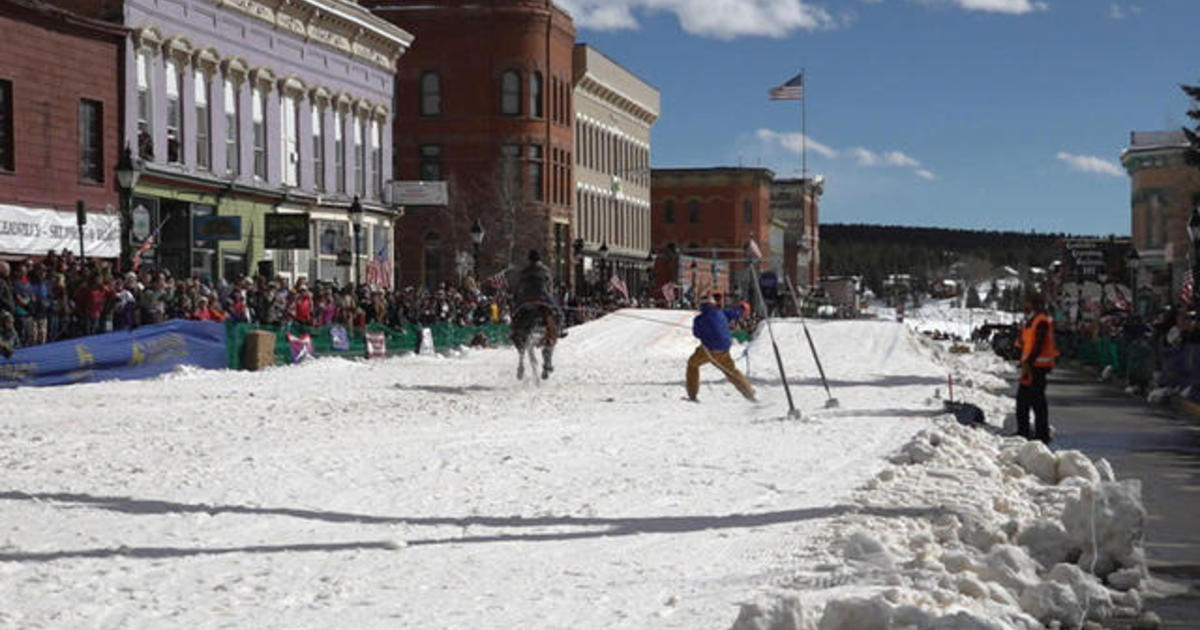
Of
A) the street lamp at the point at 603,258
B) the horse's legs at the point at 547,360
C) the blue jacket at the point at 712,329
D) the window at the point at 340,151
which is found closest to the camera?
the blue jacket at the point at 712,329

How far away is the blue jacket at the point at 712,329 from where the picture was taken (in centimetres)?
2500

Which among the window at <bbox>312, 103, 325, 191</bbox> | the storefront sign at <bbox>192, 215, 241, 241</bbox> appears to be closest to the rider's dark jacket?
the storefront sign at <bbox>192, 215, 241, 241</bbox>

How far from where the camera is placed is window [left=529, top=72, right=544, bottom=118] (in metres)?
75.1

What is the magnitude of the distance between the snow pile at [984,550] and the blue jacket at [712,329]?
9566 millimetres

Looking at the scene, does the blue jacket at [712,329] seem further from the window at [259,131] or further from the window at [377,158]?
the window at [377,158]

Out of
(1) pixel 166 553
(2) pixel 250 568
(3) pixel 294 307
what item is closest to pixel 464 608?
(2) pixel 250 568

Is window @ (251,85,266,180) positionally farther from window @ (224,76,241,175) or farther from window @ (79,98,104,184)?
window @ (79,98,104,184)

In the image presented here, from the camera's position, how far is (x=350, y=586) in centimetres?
915

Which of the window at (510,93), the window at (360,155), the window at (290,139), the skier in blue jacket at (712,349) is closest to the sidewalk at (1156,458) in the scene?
the skier in blue jacket at (712,349)

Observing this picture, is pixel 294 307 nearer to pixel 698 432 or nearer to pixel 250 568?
pixel 698 432

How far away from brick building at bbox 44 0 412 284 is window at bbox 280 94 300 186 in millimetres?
55

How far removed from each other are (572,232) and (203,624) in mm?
72176

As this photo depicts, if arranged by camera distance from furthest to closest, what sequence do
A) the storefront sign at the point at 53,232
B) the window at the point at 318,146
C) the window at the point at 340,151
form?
the window at the point at 340,151 → the window at the point at 318,146 → the storefront sign at the point at 53,232

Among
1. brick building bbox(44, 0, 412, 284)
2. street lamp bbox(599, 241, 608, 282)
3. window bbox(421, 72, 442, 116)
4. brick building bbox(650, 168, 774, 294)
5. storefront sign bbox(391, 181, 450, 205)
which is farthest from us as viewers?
brick building bbox(650, 168, 774, 294)
